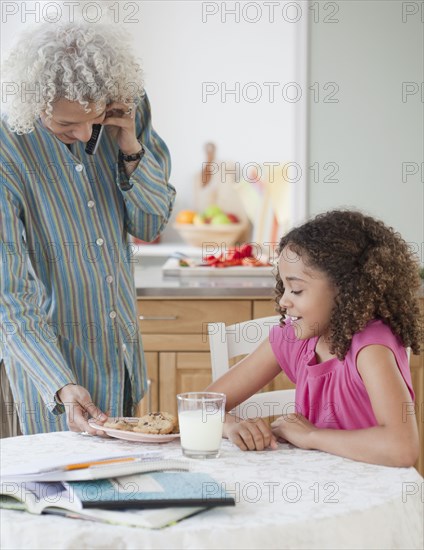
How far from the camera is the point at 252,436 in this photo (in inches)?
53.6

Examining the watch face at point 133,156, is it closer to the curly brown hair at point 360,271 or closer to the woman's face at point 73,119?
the woman's face at point 73,119

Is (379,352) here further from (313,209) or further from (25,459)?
(313,209)

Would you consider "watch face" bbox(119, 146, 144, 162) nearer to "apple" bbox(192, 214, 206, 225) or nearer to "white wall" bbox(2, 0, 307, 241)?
"apple" bbox(192, 214, 206, 225)

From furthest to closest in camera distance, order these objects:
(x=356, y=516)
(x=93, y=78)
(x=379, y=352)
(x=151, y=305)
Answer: (x=151, y=305) → (x=93, y=78) → (x=379, y=352) → (x=356, y=516)

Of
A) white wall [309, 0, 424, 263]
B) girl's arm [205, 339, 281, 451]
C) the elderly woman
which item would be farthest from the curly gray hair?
white wall [309, 0, 424, 263]

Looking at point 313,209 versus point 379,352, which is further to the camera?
point 313,209

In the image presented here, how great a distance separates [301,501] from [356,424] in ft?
1.44

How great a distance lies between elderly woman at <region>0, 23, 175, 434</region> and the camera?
1.57 metres

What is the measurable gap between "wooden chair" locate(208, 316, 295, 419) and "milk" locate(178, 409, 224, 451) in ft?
1.54

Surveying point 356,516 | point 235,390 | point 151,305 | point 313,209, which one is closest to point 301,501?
point 356,516

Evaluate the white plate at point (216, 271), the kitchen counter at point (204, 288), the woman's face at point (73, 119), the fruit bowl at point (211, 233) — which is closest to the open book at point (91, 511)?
the woman's face at point (73, 119)

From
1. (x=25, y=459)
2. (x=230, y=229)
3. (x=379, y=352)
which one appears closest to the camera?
(x=25, y=459)

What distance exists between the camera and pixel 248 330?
1.87 metres

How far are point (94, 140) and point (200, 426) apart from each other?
69cm
